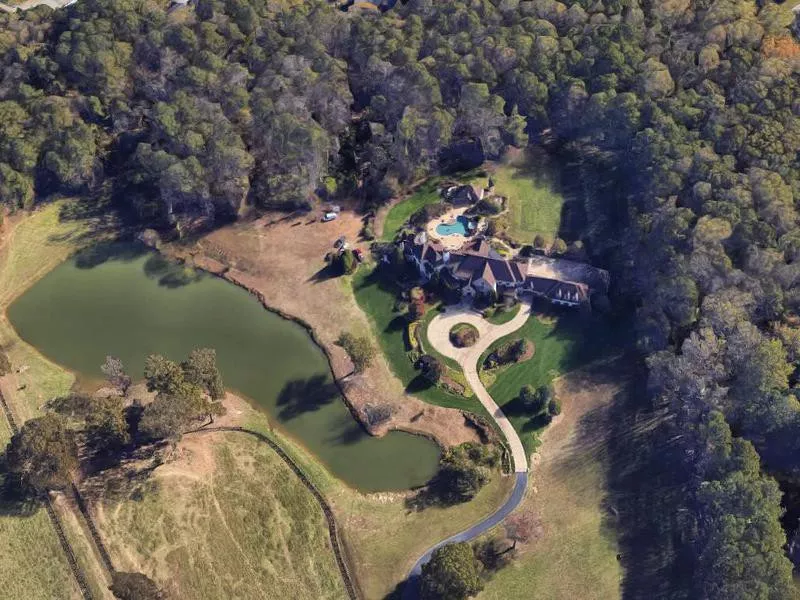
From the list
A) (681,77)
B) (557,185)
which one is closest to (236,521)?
(557,185)

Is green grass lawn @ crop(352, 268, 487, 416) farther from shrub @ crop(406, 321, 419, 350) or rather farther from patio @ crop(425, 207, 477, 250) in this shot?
patio @ crop(425, 207, 477, 250)

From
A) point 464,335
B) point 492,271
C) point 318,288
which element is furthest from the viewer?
point 318,288

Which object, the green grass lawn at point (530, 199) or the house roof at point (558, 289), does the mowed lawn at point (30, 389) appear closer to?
the house roof at point (558, 289)

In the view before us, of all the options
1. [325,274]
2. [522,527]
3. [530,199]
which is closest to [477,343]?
[325,274]

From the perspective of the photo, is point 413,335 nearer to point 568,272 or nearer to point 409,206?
point 568,272

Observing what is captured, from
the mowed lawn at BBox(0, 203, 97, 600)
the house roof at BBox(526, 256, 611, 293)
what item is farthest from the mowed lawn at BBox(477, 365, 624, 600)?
the mowed lawn at BBox(0, 203, 97, 600)

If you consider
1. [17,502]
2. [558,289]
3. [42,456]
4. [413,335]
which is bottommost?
[413,335]

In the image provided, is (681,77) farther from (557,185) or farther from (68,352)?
(68,352)
